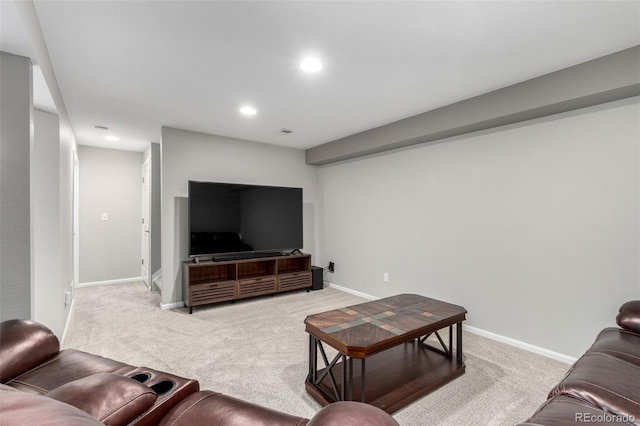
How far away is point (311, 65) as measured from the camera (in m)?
2.29

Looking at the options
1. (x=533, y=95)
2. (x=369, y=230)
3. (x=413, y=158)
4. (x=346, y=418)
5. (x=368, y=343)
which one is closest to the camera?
(x=346, y=418)

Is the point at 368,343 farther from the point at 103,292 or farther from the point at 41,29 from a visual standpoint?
the point at 103,292

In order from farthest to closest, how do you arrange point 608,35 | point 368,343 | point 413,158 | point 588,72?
point 413,158, point 588,72, point 608,35, point 368,343

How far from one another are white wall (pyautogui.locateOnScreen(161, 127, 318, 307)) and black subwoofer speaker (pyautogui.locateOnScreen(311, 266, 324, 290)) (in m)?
1.54

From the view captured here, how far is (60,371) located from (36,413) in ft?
4.00

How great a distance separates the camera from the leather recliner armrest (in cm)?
175

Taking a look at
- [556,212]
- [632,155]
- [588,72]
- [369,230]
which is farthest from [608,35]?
[369,230]

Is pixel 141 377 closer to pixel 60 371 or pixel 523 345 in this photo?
pixel 60 371

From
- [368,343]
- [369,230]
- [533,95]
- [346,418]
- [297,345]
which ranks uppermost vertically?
[533,95]

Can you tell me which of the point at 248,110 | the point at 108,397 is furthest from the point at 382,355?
the point at 248,110

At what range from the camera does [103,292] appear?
4.65 metres

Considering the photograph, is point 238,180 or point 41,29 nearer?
point 41,29

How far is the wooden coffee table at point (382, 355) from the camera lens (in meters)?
1.81

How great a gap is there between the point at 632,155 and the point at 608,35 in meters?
0.96
